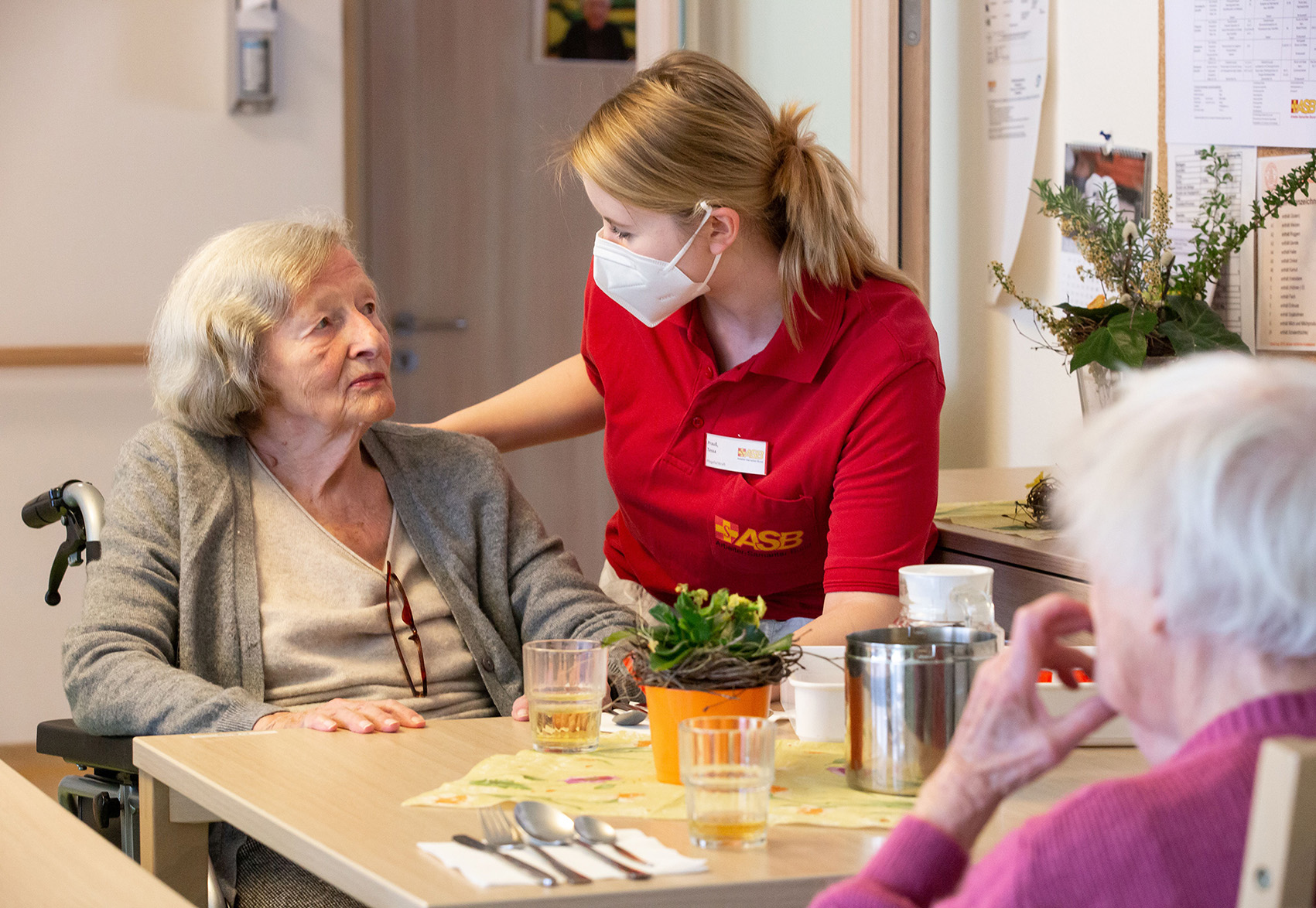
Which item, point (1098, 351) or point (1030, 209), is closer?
point (1098, 351)

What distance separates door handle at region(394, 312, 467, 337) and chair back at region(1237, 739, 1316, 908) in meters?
3.81

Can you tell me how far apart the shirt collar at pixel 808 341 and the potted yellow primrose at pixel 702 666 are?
0.75 meters

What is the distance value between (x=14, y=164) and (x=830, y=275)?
280 cm

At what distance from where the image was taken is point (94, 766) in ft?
5.57

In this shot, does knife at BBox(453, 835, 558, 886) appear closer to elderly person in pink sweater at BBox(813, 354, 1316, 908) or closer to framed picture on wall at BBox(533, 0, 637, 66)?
elderly person in pink sweater at BBox(813, 354, 1316, 908)

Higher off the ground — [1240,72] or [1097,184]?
[1240,72]

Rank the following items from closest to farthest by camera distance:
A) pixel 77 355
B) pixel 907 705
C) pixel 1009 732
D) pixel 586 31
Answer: pixel 1009 732 → pixel 907 705 → pixel 77 355 → pixel 586 31

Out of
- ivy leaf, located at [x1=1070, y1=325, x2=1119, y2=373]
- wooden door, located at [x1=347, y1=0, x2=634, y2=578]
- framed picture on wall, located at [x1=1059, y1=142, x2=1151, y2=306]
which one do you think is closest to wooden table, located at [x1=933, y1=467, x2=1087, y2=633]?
ivy leaf, located at [x1=1070, y1=325, x2=1119, y2=373]

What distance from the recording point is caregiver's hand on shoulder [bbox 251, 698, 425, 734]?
152 cm

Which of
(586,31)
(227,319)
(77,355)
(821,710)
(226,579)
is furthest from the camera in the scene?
(586,31)

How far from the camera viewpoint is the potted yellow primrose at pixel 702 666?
128 cm

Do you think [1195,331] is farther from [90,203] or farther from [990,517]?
[90,203]

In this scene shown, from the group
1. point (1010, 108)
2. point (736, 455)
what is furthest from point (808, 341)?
point (1010, 108)

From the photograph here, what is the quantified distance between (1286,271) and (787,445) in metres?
1.05
